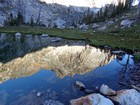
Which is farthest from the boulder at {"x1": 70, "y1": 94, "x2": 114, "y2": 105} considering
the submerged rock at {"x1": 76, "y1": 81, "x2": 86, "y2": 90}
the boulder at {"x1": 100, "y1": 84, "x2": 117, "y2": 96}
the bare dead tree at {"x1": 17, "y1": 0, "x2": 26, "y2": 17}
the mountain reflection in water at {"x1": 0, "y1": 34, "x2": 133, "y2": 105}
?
the bare dead tree at {"x1": 17, "y1": 0, "x2": 26, "y2": 17}

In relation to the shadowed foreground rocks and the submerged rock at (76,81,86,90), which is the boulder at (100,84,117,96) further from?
the submerged rock at (76,81,86,90)

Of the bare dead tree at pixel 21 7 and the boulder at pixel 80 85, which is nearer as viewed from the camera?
the boulder at pixel 80 85

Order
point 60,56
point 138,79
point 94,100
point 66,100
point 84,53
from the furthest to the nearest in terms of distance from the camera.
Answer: point 84,53
point 60,56
point 138,79
point 66,100
point 94,100

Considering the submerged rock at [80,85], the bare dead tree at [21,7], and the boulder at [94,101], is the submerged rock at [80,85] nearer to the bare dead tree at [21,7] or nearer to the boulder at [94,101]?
the boulder at [94,101]

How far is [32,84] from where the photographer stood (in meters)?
21.4

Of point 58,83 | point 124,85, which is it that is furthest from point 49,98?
point 124,85

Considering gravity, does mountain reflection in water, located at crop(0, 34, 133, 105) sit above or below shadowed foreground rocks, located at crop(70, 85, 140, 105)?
below

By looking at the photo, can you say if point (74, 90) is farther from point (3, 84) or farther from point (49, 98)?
point (3, 84)

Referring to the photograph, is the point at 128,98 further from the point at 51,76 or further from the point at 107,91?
the point at 51,76

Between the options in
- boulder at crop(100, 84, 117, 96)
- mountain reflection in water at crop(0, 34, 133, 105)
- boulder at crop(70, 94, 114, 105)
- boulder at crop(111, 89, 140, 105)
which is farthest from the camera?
mountain reflection in water at crop(0, 34, 133, 105)

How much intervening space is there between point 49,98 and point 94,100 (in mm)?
4238

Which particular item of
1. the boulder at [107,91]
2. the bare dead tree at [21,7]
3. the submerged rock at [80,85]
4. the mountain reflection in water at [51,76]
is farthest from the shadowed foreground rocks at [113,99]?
the bare dead tree at [21,7]

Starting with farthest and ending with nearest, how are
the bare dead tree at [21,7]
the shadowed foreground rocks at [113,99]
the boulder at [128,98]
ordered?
the bare dead tree at [21,7], the boulder at [128,98], the shadowed foreground rocks at [113,99]

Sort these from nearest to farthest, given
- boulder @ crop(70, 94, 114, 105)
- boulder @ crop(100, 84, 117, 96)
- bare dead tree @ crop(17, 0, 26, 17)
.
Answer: boulder @ crop(70, 94, 114, 105), boulder @ crop(100, 84, 117, 96), bare dead tree @ crop(17, 0, 26, 17)
